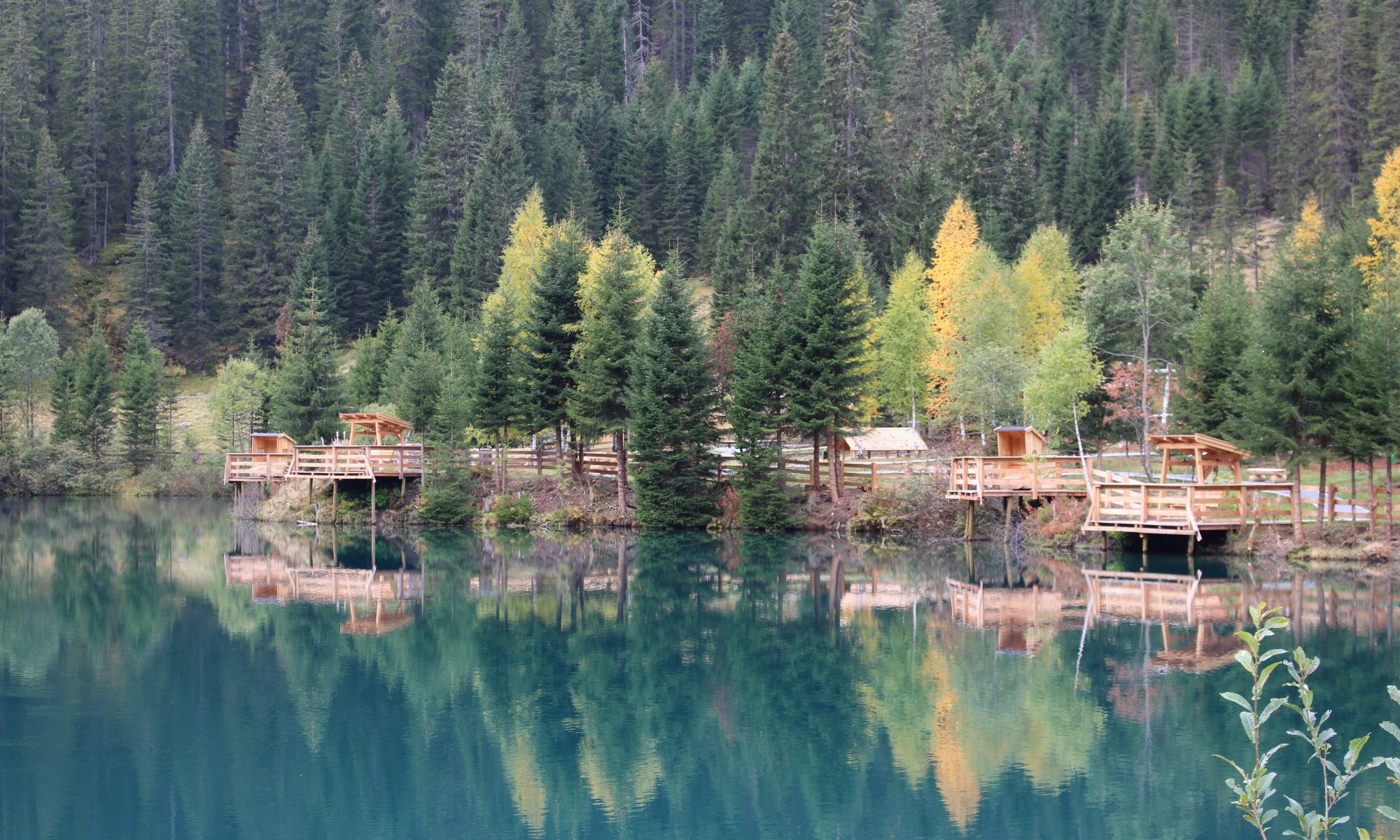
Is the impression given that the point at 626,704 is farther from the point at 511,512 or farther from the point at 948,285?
the point at 948,285

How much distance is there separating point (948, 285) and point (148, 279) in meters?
54.3

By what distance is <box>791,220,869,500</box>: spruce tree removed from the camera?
143 feet

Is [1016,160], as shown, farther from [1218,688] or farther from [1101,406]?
[1218,688]

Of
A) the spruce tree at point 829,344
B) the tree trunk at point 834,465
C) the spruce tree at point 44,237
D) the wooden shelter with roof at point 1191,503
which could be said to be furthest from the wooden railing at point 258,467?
the spruce tree at point 44,237

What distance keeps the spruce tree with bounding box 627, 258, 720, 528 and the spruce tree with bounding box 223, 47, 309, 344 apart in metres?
43.5

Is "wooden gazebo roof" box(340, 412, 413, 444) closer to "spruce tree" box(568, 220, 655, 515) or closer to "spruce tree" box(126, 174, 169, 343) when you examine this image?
"spruce tree" box(568, 220, 655, 515)

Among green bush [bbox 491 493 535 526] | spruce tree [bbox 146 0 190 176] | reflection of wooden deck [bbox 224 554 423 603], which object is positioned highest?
spruce tree [bbox 146 0 190 176]

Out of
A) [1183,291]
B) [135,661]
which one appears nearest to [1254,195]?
[1183,291]

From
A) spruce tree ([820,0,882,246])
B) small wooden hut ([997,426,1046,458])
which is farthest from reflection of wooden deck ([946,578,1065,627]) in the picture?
spruce tree ([820,0,882,246])

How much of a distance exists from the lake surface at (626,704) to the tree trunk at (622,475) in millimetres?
11354

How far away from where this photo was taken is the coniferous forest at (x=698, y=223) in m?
44.9

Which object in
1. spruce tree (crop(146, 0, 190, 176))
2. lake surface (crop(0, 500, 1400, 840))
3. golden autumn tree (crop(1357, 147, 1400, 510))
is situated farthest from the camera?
spruce tree (crop(146, 0, 190, 176))

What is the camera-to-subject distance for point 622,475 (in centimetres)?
4809

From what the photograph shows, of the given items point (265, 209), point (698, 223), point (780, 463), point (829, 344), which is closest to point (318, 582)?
point (780, 463)
